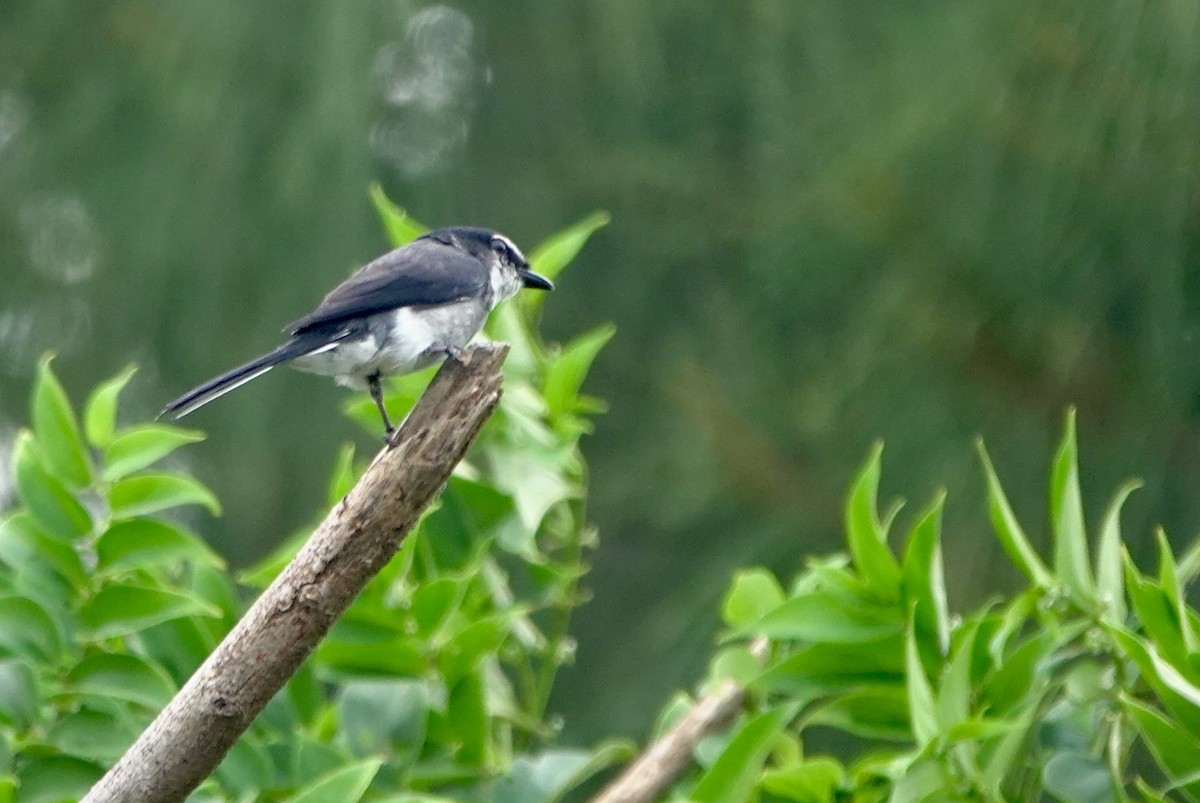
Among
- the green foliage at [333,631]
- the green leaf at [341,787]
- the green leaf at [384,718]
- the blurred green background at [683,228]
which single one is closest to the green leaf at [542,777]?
the green foliage at [333,631]

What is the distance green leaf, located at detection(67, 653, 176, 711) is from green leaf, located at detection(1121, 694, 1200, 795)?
0.90 m

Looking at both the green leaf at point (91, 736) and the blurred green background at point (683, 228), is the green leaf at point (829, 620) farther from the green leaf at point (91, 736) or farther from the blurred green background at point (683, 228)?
the blurred green background at point (683, 228)

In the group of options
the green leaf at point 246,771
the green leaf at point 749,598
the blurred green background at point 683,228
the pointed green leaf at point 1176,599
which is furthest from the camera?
the blurred green background at point 683,228

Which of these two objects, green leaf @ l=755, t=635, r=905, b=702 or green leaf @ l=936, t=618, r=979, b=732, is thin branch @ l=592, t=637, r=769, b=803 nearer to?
green leaf @ l=755, t=635, r=905, b=702

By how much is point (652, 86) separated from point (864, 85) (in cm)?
66

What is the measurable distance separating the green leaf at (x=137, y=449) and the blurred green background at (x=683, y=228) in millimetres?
1371

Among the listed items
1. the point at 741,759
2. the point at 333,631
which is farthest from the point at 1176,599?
the point at 333,631

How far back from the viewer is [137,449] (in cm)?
152

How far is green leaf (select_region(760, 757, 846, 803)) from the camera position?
1.50 metres

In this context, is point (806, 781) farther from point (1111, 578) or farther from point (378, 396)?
point (378, 396)

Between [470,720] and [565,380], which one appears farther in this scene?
[565,380]

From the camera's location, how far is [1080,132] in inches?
89.4

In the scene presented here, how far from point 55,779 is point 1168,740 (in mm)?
1056

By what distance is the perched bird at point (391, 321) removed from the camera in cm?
180
